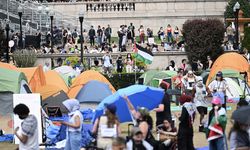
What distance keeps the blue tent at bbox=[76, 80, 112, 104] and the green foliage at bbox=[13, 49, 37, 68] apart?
15558 mm

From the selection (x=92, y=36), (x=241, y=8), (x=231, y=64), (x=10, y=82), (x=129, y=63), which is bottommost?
(x=10, y=82)

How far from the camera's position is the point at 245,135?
13727mm

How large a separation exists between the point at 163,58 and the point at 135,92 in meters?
28.4

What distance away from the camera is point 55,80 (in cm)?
3188

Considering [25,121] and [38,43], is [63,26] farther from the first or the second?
[25,121]

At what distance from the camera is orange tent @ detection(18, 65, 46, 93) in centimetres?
2919

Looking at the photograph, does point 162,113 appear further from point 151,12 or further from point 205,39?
point 151,12

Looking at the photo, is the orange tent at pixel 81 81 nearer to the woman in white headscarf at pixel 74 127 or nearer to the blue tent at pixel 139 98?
the blue tent at pixel 139 98

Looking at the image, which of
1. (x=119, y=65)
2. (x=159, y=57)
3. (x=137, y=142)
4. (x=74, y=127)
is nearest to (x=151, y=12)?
(x=159, y=57)

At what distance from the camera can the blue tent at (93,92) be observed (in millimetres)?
28781

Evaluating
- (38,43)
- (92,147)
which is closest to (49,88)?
(92,147)

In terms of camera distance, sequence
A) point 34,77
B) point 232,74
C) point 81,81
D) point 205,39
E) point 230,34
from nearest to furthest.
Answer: point 34,77
point 81,81
point 232,74
point 205,39
point 230,34

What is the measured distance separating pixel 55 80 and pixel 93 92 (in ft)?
10.4

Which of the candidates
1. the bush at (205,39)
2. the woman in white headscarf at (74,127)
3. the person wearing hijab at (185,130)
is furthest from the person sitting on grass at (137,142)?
the bush at (205,39)
